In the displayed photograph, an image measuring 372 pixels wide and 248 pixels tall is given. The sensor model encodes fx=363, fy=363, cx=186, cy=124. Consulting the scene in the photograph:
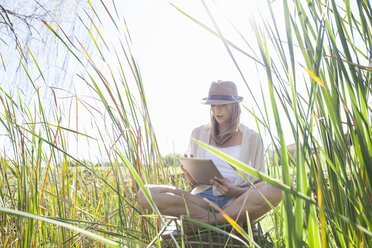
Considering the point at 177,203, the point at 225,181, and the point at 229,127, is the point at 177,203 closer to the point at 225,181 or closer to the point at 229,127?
the point at 225,181

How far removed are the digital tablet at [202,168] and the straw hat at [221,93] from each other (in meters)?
0.50

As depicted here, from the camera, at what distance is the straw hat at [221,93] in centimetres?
232

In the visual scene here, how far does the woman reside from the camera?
6.50 feet

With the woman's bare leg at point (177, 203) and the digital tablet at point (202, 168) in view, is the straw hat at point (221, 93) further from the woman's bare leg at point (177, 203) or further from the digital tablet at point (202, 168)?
the woman's bare leg at point (177, 203)

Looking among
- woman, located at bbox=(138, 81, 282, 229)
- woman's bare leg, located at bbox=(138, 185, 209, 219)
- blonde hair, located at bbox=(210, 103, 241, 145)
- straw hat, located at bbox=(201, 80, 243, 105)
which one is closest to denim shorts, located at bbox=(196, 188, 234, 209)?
woman, located at bbox=(138, 81, 282, 229)

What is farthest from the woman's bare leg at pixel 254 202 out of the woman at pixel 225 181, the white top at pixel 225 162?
the white top at pixel 225 162

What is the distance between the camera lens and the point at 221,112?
237 centimetres

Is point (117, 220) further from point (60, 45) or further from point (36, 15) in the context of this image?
point (36, 15)

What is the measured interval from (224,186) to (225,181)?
0.03 m

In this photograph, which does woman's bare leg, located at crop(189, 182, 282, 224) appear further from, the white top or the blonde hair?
the blonde hair

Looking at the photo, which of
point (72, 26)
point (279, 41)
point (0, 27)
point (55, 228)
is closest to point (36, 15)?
point (0, 27)

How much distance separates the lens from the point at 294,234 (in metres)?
0.41

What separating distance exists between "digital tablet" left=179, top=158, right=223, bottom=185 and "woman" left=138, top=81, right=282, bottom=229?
0.05 meters

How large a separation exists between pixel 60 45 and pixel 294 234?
1548mm
